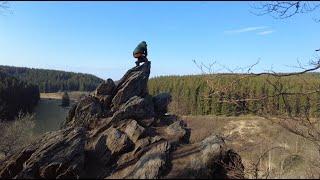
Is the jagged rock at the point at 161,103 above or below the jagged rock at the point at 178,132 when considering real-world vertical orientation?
above

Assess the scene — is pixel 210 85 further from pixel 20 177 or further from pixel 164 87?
pixel 164 87

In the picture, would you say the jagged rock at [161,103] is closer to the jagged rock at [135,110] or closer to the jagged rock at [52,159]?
the jagged rock at [135,110]

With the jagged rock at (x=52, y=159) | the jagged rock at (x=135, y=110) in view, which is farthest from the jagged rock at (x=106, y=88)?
the jagged rock at (x=52, y=159)

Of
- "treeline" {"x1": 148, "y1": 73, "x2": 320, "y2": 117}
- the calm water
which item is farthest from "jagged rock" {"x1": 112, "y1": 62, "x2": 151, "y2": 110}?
the calm water

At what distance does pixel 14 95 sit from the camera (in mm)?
90125

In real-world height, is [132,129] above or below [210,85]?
below

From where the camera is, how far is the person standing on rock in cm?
2386

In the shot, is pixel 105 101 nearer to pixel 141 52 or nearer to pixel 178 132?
pixel 141 52

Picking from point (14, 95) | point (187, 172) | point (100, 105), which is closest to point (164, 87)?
point (14, 95)

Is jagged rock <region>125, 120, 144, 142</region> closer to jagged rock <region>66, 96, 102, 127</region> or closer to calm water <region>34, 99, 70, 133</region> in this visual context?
jagged rock <region>66, 96, 102, 127</region>

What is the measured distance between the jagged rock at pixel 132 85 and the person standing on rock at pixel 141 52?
0.34 m

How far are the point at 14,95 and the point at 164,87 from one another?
2201 inches

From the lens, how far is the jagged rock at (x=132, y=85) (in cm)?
2341

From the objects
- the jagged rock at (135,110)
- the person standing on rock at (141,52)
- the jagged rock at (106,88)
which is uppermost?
the person standing on rock at (141,52)
